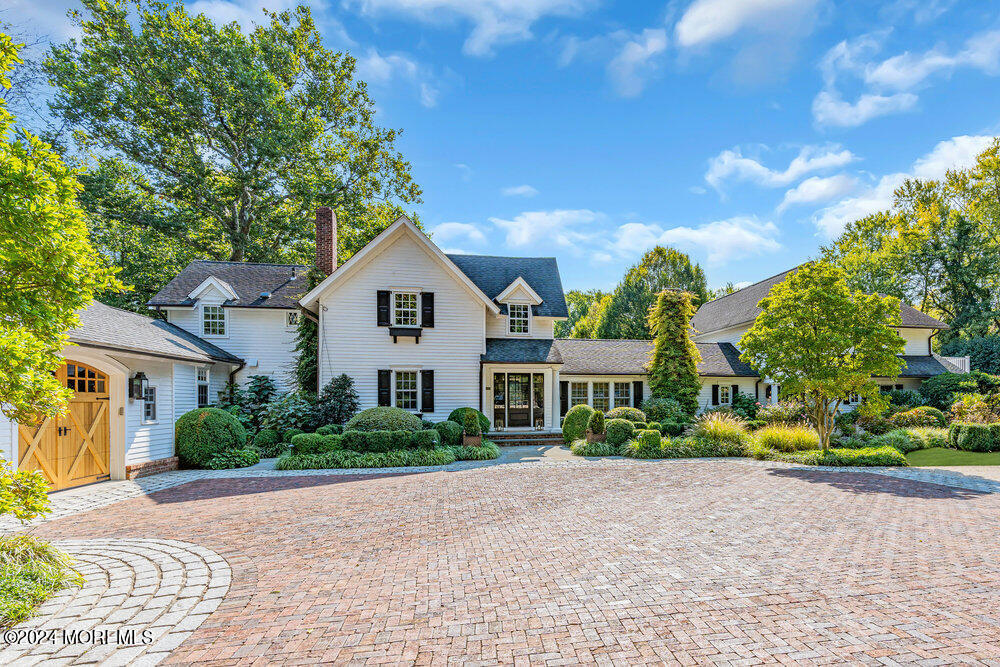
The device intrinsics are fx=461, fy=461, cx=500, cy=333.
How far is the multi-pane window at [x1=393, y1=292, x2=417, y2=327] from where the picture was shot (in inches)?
762

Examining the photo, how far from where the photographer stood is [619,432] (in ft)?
54.1

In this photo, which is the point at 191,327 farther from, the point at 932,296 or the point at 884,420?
the point at 932,296

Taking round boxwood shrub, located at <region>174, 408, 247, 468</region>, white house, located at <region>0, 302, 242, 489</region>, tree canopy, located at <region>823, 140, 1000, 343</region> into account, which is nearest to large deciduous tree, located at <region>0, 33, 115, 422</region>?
white house, located at <region>0, 302, 242, 489</region>

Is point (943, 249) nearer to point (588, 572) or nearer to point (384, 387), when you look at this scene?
point (384, 387)

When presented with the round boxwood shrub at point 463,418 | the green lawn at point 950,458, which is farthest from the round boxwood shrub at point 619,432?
the green lawn at point 950,458

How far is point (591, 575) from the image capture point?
5.27m

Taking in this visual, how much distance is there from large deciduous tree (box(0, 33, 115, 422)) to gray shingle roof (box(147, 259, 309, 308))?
16.5 m

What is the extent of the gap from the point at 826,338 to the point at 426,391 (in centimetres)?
1405

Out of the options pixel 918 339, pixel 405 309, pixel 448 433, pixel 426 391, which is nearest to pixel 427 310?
pixel 405 309

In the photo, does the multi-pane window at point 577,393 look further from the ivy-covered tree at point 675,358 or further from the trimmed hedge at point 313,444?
the trimmed hedge at point 313,444

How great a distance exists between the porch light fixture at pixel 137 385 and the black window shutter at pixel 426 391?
30.3 ft

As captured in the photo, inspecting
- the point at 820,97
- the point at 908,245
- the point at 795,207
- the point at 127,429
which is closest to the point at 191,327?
the point at 127,429

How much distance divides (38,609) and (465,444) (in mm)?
12141

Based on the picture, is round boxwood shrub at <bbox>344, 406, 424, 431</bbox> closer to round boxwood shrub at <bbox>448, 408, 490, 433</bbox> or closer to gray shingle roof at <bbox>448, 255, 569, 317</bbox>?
round boxwood shrub at <bbox>448, 408, 490, 433</bbox>
